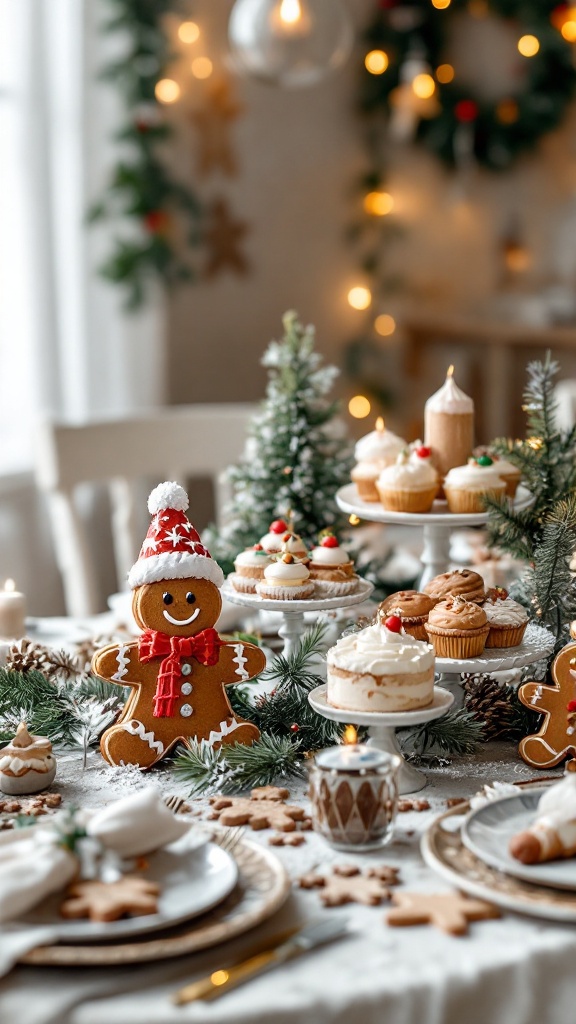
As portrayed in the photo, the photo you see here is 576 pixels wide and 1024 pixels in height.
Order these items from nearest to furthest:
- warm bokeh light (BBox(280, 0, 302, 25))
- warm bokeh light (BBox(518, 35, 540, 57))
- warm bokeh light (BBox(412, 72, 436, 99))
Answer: warm bokeh light (BBox(280, 0, 302, 25)), warm bokeh light (BBox(518, 35, 540, 57)), warm bokeh light (BBox(412, 72, 436, 99))

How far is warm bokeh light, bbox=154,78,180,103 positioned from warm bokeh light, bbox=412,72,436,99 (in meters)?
1.06

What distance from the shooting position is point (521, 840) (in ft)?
3.22

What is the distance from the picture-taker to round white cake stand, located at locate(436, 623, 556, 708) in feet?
4.19

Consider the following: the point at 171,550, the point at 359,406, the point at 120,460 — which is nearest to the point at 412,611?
the point at 171,550

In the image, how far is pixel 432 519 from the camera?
1509 millimetres

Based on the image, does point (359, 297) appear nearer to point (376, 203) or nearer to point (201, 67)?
point (376, 203)

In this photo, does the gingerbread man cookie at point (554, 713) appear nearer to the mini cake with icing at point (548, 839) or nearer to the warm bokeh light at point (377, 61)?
the mini cake with icing at point (548, 839)

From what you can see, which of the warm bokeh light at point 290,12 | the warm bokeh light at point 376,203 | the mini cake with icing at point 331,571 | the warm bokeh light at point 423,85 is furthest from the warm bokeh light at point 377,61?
the mini cake with icing at point 331,571

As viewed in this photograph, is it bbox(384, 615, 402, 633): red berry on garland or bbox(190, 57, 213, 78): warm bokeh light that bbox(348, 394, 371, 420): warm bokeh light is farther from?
bbox(384, 615, 402, 633): red berry on garland

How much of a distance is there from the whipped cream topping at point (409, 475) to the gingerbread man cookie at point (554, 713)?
0.35 m

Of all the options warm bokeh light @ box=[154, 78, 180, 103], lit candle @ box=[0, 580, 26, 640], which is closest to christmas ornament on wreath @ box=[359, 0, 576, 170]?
warm bokeh light @ box=[154, 78, 180, 103]

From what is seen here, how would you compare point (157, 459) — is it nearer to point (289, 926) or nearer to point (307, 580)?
point (307, 580)

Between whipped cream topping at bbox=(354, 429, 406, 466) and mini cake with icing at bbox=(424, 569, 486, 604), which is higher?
whipped cream topping at bbox=(354, 429, 406, 466)

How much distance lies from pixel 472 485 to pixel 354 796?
0.60 meters
